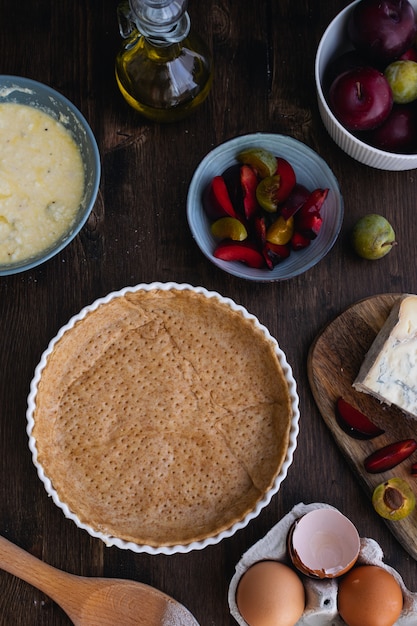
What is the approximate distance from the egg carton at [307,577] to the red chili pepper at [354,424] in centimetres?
19

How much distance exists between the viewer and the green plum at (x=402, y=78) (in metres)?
1.83

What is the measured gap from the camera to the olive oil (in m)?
1.80

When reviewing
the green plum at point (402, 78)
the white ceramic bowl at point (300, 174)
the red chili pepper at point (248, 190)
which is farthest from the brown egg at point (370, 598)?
the green plum at point (402, 78)

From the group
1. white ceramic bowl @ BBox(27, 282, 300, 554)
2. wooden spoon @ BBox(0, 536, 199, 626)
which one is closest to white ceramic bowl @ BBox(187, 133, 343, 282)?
white ceramic bowl @ BBox(27, 282, 300, 554)

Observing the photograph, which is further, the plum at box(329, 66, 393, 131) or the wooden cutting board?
the wooden cutting board

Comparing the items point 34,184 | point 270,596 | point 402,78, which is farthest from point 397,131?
point 270,596

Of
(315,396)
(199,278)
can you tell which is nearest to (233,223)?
(199,278)

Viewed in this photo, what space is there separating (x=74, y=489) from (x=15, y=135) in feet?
2.73

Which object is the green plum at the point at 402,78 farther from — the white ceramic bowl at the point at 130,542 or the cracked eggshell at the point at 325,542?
the cracked eggshell at the point at 325,542

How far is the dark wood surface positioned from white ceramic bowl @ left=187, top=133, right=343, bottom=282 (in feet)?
0.20

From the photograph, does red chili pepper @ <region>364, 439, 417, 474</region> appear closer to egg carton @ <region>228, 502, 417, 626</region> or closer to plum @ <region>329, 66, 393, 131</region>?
egg carton @ <region>228, 502, 417, 626</region>

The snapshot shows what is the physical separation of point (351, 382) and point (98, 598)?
0.78 metres

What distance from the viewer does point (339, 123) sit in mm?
1863

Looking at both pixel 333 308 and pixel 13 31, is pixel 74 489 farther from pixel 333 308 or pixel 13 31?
pixel 13 31
